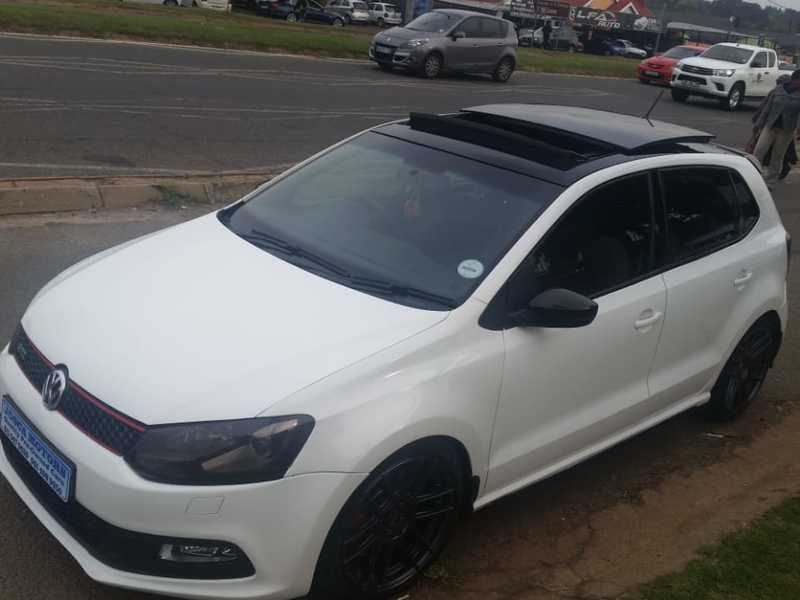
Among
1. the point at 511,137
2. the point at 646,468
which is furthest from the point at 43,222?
the point at 646,468

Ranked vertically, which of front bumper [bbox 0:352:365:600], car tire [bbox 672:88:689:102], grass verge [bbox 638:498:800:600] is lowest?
car tire [bbox 672:88:689:102]

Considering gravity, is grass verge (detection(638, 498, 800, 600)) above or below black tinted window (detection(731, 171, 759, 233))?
below

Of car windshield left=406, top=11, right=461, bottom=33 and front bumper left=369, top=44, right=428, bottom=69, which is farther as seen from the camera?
car windshield left=406, top=11, right=461, bottom=33

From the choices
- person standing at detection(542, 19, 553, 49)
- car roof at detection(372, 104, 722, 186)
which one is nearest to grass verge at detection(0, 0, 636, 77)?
car roof at detection(372, 104, 722, 186)

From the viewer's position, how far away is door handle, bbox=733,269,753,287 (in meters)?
4.95

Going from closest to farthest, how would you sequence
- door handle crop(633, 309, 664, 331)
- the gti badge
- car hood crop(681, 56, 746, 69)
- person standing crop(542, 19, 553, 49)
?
the gti badge
door handle crop(633, 309, 664, 331)
car hood crop(681, 56, 746, 69)
person standing crop(542, 19, 553, 49)

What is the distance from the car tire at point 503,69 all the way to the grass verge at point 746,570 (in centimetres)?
2238

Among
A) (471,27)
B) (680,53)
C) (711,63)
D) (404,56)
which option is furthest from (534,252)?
(680,53)

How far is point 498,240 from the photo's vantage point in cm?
397

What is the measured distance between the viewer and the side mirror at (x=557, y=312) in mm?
3721

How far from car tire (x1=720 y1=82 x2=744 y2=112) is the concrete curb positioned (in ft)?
69.0

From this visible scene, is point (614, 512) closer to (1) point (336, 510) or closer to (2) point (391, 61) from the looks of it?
(1) point (336, 510)

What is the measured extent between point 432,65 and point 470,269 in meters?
20.5

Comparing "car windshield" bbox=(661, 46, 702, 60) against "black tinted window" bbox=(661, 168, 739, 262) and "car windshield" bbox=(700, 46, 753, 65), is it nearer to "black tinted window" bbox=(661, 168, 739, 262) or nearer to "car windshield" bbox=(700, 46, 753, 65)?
"car windshield" bbox=(700, 46, 753, 65)
